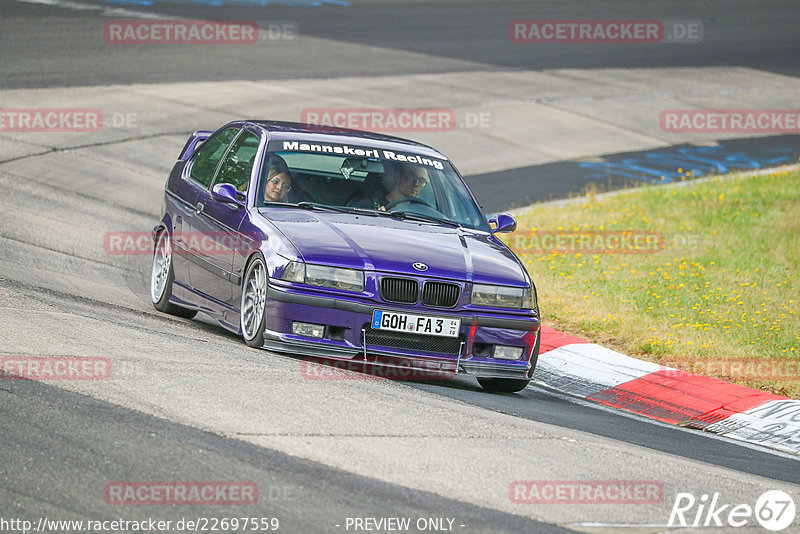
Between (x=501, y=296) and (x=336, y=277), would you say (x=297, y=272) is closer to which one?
(x=336, y=277)

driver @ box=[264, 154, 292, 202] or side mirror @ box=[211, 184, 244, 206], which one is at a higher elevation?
driver @ box=[264, 154, 292, 202]

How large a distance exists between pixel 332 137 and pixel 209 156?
1215mm

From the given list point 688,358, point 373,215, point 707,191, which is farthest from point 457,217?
point 707,191

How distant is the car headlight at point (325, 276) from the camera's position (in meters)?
7.93

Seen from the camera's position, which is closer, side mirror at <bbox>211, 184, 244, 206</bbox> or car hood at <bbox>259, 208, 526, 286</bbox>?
car hood at <bbox>259, 208, 526, 286</bbox>

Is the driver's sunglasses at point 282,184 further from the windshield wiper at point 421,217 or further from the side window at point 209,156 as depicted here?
the side window at point 209,156

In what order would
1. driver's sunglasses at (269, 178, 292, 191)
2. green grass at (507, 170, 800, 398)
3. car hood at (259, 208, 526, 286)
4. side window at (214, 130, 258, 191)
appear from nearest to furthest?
car hood at (259, 208, 526, 286)
driver's sunglasses at (269, 178, 292, 191)
side window at (214, 130, 258, 191)
green grass at (507, 170, 800, 398)

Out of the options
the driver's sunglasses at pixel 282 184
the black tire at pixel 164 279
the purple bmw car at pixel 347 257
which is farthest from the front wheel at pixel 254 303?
the black tire at pixel 164 279

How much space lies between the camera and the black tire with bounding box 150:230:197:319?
9961 mm

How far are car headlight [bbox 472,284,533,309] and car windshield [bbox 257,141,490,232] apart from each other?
1.10 metres

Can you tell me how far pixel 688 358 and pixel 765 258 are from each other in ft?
13.9

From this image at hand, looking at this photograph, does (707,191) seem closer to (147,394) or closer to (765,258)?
(765,258)

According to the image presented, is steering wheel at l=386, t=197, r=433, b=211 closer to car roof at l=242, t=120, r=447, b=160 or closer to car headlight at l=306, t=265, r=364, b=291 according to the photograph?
car roof at l=242, t=120, r=447, b=160

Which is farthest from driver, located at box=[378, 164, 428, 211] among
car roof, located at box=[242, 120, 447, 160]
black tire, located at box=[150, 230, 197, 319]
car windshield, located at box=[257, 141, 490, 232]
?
black tire, located at box=[150, 230, 197, 319]
